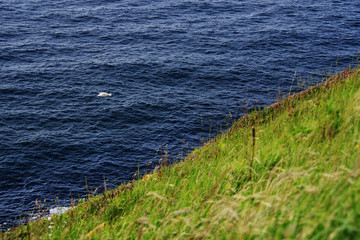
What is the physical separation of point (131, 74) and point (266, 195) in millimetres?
21373

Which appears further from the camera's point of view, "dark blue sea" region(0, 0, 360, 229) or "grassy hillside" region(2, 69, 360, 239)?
"dark blue sea" region(0, 0, 360, 229)

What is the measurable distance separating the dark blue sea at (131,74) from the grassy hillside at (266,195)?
356 centimetres

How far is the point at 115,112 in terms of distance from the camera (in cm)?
2041

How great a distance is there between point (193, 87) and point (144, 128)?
5495 millimetres

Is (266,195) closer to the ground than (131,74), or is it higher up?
higher up

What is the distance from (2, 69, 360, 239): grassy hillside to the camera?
366 centimetres

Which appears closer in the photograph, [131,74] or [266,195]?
[266,195]

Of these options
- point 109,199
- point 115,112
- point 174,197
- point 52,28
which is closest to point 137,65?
point 115,112

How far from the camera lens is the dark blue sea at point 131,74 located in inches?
637

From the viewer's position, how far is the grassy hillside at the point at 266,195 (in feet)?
12.0

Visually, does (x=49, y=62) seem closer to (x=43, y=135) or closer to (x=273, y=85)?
(x=43, y=135)

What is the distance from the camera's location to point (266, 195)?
439 cm

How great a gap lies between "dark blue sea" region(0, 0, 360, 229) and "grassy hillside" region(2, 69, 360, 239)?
3563 mm

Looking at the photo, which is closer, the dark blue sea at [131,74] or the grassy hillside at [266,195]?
the grassy hillside at [266,195]
